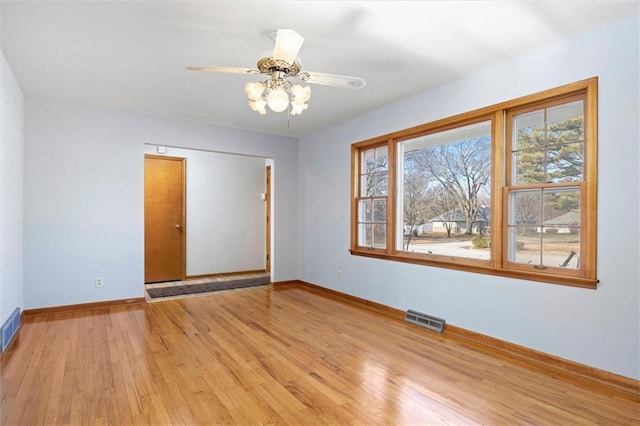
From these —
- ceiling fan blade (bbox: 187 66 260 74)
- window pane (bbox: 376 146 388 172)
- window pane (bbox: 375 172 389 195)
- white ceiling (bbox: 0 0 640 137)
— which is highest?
white ceiling (bbox: 0 0 640 137)

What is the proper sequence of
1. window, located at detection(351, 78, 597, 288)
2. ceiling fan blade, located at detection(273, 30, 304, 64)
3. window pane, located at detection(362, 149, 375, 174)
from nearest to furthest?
1. ceiling fan blade, located at detection(273, 30, 304, 64)
2. window, located at detection(351, 78, 597, 288)
3. window pane, located at detection(362, 149, 375, 174)

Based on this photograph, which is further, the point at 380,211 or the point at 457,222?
the point at 380,211

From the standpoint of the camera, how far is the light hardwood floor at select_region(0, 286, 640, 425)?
2027mm

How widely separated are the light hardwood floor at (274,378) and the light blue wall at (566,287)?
0.27m

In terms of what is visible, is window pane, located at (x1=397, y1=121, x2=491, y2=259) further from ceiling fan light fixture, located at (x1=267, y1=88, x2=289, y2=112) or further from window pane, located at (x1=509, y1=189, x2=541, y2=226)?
ceiling fan light fixture, located at (x1=267, y1=88, x2=289, y2=112)

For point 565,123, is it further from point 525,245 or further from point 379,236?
point 379,236

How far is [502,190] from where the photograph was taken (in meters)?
3.06

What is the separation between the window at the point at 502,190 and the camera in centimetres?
263

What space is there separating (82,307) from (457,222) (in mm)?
4560

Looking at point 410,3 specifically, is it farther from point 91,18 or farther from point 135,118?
point 135,118

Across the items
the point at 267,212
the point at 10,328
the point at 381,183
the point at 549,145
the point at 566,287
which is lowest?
the point at 10,328

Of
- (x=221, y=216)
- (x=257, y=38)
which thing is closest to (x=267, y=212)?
(x=221, y=216)

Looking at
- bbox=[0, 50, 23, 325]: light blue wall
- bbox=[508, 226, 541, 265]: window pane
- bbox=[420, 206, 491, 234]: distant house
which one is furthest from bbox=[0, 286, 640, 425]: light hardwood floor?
bbox=[420, 206, 491, 234]: distant house

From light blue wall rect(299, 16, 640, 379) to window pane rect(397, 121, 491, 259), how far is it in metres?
0.26
